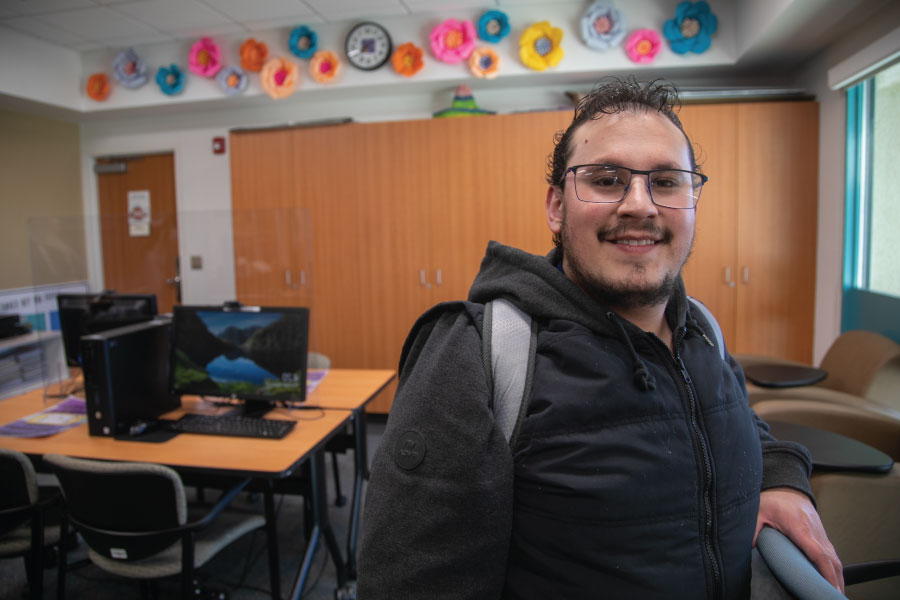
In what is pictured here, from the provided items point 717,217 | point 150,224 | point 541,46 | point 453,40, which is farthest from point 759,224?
point 150,224

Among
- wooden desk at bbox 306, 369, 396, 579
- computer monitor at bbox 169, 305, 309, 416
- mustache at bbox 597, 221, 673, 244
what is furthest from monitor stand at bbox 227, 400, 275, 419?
mustache at bbox 597, 221, 673, 244

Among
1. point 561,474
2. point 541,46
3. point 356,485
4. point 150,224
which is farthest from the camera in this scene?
point 150,224

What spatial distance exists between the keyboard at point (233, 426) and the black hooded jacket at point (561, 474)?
3.96ft

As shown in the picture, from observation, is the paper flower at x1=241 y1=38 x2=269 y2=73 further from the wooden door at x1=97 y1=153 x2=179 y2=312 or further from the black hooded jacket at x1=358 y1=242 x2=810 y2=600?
the black hooded jacket at x1=358 y1=242 x2=810 y2=600

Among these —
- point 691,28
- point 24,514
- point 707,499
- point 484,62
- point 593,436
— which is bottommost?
point 24,514

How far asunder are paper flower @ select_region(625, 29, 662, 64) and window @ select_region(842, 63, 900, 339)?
119 centimetres

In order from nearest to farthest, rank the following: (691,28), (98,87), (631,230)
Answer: (631,230) < (691,28) < (98,87)

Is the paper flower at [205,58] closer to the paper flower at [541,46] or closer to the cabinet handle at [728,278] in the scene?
the paper flower at [541,46]

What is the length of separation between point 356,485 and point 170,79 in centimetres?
373

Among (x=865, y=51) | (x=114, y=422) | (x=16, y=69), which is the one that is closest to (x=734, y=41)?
(x=865, y=51)

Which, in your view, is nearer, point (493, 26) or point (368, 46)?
point (493, 26)

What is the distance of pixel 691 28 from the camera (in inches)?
134

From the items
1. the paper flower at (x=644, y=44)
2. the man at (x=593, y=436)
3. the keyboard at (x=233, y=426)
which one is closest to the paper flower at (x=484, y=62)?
the paper flower at (x=644, y=44)

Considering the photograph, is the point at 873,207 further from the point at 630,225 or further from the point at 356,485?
the point at 356,485
